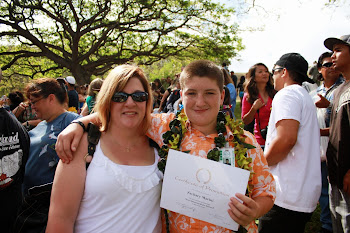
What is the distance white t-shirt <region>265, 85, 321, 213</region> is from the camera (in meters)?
2.34

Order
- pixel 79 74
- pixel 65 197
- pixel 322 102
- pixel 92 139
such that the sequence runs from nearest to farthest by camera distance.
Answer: pixel 65 197, pixel 92 139, pixel 322 102, pixel 79 74

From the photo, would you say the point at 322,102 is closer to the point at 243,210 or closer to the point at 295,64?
the point at 295,64

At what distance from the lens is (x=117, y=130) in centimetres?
188

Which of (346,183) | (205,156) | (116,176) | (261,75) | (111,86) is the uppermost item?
(261,75)

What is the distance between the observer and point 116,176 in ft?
5.28

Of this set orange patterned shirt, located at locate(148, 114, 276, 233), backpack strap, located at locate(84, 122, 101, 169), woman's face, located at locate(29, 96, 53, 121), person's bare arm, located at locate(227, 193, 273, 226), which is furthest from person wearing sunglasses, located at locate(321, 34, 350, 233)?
woman's face, located at locate(29, 96, 53, 121)

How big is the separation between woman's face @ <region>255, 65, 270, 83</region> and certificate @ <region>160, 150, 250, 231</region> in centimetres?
337

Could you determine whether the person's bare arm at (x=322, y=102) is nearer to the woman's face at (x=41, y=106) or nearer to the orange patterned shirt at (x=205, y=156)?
the orange patterned shirt at (x=205, y=156)

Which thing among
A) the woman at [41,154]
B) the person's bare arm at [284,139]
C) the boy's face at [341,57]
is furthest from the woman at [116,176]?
the boy's face at [341,57]

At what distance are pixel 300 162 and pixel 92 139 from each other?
6.60 feet

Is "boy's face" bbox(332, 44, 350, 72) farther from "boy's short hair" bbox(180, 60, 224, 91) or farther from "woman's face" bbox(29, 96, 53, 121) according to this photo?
"woman's face" bbox(29, 96, 53, 121)

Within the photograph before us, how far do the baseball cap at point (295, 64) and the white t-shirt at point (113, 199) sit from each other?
2086mm

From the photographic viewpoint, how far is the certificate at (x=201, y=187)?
1579 millimetres

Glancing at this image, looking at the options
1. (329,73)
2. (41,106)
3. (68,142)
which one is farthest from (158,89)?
(68,142)
